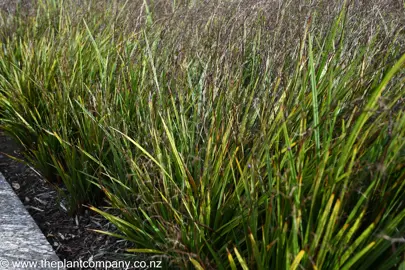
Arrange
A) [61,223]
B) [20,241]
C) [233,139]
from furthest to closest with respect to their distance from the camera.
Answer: [61,223] < [20,241] < [233,139]

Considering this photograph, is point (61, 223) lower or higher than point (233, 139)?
lower

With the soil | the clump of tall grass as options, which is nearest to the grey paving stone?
the soil

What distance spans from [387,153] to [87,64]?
191 cm

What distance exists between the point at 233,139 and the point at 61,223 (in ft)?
3.09

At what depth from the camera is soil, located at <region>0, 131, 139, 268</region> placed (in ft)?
7.63

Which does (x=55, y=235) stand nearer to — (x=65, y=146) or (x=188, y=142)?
(x=65, y=146)

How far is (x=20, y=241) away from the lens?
231cm

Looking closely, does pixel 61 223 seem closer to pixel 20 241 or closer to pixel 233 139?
pixel 20 241

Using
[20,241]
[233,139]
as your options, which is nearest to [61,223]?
[20,241]

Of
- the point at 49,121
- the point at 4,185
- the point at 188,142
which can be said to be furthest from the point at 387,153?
the point at 4,185

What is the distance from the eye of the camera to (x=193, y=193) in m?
1.99

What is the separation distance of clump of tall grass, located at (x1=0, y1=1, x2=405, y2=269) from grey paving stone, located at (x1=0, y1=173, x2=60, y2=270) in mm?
234

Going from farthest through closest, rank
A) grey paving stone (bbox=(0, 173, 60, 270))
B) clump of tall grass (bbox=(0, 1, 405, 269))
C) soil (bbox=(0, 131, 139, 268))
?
1. soil (bbox=(0, 131, 139, 268))
2. grey paving stone (bbox=(0, 173, 60, 270))
3. clump of tall grass (bbox=(0, 1, 405, 269))

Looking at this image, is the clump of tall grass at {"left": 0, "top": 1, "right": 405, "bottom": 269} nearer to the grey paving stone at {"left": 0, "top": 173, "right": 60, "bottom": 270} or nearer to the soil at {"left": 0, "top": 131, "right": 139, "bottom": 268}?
the soil at {"left": 0, "top": 131, "right": 139, "bottom": 268}
